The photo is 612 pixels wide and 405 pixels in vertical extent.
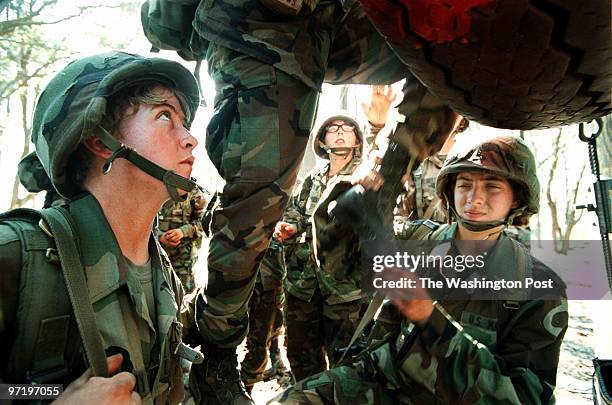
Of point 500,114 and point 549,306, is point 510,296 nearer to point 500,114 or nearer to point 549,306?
point 549,306

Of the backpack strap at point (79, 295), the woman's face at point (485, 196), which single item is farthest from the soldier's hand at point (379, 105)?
the backpack strap at point (79, 295)

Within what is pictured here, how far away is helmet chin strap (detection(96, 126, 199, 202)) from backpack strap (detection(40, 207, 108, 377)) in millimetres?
238

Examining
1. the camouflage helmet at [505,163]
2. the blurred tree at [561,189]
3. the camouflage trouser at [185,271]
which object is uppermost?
the blurred tree at [561,189]

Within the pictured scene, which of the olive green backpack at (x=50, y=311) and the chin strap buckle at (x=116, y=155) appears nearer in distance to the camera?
the olive green backpack at (x=50, y=311)

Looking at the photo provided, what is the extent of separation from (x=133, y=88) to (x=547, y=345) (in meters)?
1.54

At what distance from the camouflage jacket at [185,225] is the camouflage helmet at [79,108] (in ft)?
12.4

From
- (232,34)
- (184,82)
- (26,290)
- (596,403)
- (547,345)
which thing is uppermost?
(232,34)

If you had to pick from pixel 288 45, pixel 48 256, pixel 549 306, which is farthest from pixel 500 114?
pixel 549 306

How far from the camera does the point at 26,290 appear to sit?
0.94 meters

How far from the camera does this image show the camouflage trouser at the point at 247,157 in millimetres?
1521

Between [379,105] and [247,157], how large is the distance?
6.66ft

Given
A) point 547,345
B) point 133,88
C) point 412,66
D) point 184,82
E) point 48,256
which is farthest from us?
point 547,345

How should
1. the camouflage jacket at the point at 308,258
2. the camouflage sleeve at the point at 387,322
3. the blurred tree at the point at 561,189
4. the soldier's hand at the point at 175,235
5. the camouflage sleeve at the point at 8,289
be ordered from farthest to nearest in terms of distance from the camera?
1. the blurred tree at the point at 561,189
2. the soldier's hand at the point at 175,235
3. the camouflage jacket at the point at 308,258
4. the camouflage sleeve at the point at 387,322
5. the camouflage sleeve at the point at 8,289

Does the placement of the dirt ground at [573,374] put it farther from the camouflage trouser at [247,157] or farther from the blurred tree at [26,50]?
the blurred tree at [26,50]
